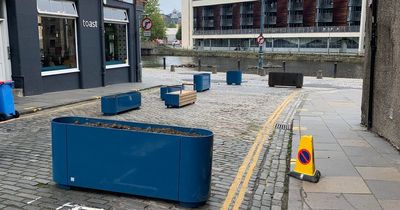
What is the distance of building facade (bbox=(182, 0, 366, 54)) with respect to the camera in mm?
84125

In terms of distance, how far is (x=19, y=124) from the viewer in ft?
33.8

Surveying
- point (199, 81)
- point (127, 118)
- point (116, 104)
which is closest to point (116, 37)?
point (199, 81)

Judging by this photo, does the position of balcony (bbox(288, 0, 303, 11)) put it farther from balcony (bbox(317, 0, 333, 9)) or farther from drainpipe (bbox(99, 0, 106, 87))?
drainpipe (bbox(99, 0, 106, 87))

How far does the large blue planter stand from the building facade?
80472 millimetres

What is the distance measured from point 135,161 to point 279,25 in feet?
307

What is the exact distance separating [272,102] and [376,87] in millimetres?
6434

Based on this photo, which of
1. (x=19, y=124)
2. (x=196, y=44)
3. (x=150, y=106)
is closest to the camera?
(x=19, y=124)

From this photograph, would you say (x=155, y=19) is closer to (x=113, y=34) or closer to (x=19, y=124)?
(x=113, y=34)

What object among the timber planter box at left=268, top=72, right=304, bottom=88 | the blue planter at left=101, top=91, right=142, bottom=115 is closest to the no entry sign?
the blue planter at left=101, top=91, right=142, bottom=115

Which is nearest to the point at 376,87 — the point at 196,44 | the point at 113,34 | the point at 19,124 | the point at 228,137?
the point at 228,137

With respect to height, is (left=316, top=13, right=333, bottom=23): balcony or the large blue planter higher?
(left=316, top=13, right=333, bottom=23): balcony

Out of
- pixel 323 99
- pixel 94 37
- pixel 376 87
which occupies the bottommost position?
pixel 323 99

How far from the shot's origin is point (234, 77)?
23906mm

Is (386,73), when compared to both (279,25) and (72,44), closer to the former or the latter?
(72,44)
